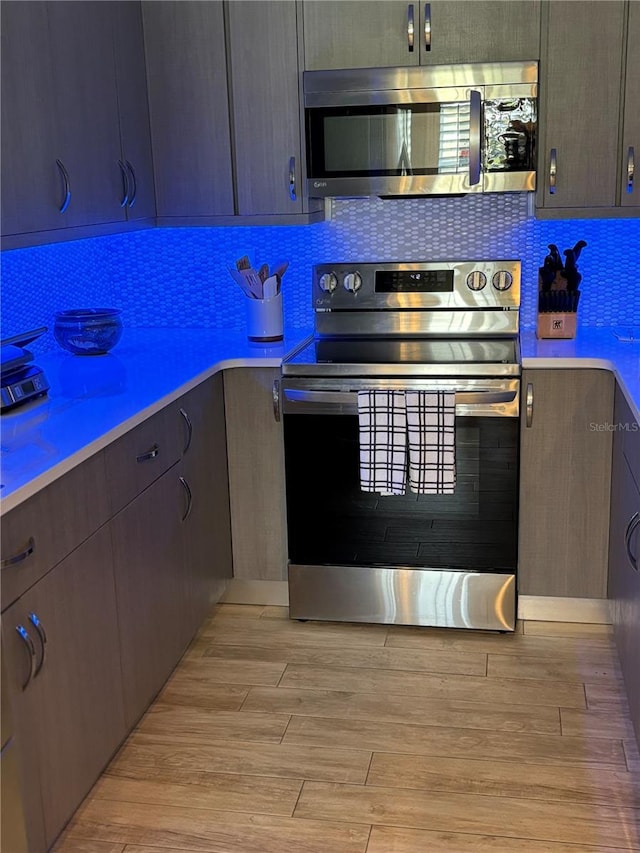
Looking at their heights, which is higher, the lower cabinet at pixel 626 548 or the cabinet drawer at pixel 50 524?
the cabinet drawer at pixel 50 524

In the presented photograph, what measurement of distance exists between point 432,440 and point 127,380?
97cm

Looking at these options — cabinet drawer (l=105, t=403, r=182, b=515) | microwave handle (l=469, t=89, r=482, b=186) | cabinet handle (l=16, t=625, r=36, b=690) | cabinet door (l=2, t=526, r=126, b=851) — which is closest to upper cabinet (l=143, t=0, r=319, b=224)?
microwave handle (l=469, t=89, r=482, b=186)

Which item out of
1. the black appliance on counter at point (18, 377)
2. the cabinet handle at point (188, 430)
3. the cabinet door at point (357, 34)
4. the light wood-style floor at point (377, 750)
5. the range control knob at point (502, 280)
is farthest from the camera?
the range control knob at point (502, 280)

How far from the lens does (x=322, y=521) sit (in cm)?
317

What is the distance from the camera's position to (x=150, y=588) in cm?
257

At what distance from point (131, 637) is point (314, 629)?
0.94 meters

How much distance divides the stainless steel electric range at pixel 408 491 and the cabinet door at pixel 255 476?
76 mm

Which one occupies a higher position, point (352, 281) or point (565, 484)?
point (352, 281)

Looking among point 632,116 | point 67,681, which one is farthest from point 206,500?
point 632,116

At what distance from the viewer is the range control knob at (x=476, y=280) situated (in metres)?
3.28

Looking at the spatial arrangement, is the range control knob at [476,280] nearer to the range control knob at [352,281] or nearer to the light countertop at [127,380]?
the light countertop at [127,380]

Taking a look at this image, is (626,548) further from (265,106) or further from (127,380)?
(265,106)

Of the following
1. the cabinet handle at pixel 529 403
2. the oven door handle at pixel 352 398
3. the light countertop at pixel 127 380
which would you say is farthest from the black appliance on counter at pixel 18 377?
the cabinet handle at pixel 529 403

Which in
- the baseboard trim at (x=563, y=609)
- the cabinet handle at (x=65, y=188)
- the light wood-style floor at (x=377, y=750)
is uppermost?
the cabinet handle at (x=65, y=188)
